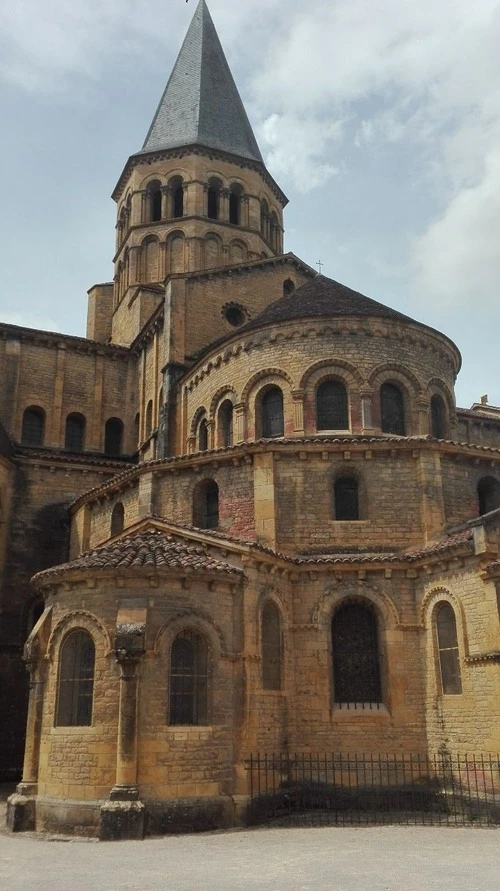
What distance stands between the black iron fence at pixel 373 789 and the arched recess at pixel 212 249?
23.4 m

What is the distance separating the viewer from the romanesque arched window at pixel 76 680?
637 inches

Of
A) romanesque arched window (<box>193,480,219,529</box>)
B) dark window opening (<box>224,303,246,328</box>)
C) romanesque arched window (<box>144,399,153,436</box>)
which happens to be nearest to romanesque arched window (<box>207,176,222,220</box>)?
dark window opening (<box>224,303,246,328</box>)

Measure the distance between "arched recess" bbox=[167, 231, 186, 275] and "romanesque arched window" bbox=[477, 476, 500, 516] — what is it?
63.3 feet

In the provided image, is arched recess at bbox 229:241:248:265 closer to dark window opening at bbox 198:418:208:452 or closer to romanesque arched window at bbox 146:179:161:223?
romanesque arched window at bbox 146:179:161:223

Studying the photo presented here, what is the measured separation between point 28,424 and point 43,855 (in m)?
20.6

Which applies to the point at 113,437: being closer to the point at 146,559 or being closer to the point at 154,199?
the point at 154,199

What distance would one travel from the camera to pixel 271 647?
59.9 feet

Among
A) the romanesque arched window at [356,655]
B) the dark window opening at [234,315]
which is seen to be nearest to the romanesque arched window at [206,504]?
the romanesque arched window at [356,655]

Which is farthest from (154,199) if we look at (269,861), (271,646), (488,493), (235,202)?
(269,861)

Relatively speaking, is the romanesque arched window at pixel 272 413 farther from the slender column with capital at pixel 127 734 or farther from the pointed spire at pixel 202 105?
the pointed spire at pixel 202 105

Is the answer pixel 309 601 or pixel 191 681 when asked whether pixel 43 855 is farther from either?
pixel 309 601

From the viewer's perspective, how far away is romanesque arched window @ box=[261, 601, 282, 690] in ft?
58.8

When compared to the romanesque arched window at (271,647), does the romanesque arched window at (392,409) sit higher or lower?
higher

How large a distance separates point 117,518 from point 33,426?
9.54 m
